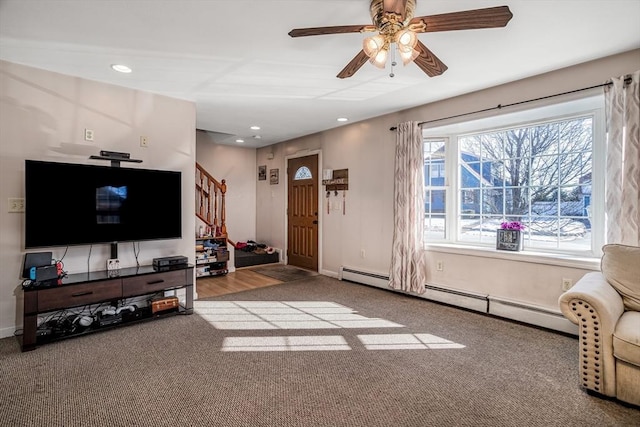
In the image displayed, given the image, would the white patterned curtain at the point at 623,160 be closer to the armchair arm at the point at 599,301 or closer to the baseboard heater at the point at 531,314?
the armchair arm at the point at 599,301

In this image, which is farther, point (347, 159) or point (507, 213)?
point (347, 159)

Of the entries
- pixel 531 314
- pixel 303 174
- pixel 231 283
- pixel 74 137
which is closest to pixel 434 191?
pixel 531 314

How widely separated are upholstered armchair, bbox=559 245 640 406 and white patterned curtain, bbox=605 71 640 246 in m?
0.51

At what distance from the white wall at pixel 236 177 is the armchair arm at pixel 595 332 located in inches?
232

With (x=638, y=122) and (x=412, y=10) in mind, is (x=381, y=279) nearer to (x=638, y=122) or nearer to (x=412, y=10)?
(x=638, y=122)

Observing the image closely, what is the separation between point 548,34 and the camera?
2.37 meters

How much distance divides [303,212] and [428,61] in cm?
399

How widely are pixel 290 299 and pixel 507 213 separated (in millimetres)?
2741

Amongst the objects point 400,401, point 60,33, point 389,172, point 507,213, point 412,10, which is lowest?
point 400,401

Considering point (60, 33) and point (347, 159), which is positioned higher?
point (60, 33)

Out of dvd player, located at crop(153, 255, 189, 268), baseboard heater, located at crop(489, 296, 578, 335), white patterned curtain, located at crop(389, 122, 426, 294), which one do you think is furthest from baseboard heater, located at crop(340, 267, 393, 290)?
dvd player, located at crop(153, 255, 189, 268)

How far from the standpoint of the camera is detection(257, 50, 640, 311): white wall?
9.89 ft

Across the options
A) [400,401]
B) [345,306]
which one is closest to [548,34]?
[400,401]

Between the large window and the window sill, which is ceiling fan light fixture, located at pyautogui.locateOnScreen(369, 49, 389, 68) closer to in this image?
the large window
